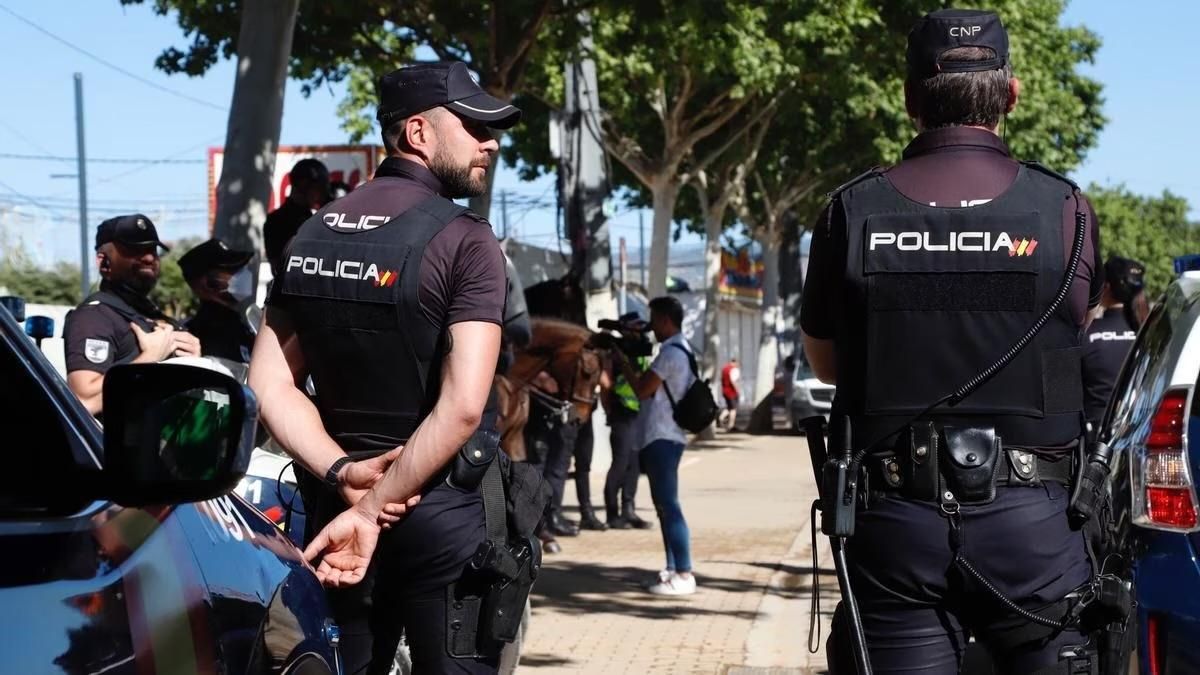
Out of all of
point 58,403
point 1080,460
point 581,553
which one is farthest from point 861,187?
point 581,553

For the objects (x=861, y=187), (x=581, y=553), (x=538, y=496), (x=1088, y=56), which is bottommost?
(x=581, y=553)

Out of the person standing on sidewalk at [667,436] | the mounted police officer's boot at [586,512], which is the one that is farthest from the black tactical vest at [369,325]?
the mounted police officer's boot at [586,512]

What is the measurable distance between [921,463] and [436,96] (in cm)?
137

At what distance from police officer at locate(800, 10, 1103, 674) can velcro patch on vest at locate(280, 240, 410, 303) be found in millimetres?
928

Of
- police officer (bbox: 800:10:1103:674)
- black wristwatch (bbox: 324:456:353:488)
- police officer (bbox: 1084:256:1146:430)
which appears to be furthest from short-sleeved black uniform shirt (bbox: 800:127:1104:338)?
police officer (bbox: 1084:256:1146:430)

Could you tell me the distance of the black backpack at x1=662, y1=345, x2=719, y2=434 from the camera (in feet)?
36.1

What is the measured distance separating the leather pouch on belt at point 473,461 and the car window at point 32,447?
1.37 metres

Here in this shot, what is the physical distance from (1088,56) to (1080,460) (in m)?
43.5

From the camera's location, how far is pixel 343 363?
3.93 metres

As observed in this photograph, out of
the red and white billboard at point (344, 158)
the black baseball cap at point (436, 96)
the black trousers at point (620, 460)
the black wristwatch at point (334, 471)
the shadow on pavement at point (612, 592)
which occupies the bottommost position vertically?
the shadow on pavement at point (612, 592)

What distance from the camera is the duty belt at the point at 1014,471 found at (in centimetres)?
362

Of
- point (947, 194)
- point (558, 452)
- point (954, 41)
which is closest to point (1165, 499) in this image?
point (947, 194)

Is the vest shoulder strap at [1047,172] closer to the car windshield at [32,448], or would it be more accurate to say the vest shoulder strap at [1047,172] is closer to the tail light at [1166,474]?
the tail light at [1166,474]

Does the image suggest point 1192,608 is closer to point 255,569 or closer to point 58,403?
point 255,569
